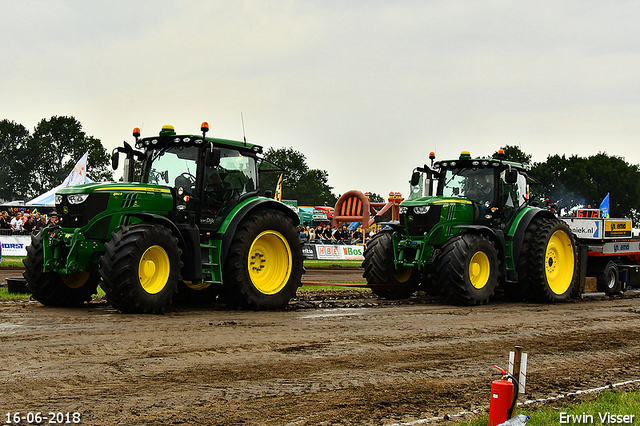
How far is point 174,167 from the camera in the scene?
33.7ft

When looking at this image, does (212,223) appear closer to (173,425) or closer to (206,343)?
(206,343)

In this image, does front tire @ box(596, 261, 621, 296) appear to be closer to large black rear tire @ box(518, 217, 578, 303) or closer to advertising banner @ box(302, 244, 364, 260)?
large black rear tire @ box(518, 217, 578, 303)

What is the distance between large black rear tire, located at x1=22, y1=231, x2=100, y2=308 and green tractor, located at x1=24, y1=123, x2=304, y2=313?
0.01 meters

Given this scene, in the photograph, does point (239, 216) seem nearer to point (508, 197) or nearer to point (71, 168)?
point (508, 197)

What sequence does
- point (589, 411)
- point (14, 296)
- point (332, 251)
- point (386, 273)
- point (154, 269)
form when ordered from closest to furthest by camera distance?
point (589, 411)
point (154, 269)
point (14, 296)
point (386, 273)
point (332, 251)

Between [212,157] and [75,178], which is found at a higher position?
[75,178]

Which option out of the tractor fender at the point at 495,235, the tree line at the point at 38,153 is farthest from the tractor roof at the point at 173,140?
the tree line at the point at 38,153

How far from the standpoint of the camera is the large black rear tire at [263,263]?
995 centimetres

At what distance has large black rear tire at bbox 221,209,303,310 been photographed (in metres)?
9.95

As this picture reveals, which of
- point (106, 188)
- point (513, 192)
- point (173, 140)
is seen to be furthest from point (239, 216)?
point (513, 192)

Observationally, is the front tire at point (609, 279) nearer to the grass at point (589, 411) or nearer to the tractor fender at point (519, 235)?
the tractor fender at point (519, 235)

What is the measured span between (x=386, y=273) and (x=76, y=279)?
5430 mm

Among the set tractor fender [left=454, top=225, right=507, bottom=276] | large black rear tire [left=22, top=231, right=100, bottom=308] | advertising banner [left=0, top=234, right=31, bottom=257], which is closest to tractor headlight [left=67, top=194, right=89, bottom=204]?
large black rear tire [left=22, top=231, right=100, bottom=308]

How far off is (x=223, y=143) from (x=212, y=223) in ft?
4.07
